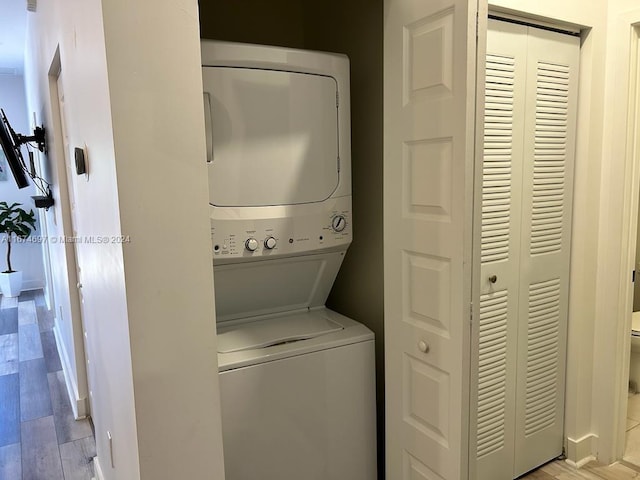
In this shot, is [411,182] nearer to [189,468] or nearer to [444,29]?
[444,29]

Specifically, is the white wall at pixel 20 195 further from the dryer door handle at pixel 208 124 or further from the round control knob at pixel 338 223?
the round control knob at pixel 338 223

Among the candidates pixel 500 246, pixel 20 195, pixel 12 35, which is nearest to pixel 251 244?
pixel 500 246

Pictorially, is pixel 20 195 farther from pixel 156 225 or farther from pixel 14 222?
pixel 156 225

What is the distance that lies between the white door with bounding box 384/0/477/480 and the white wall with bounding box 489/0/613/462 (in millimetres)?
775

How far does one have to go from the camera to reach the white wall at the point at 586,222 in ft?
6.50

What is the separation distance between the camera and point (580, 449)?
7.22 feet

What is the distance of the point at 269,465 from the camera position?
1.66 m

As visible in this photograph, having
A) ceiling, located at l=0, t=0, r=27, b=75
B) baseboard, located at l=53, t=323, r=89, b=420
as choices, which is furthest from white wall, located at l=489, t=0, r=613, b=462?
ceiling, located at l=0, t=0, r=27, b=75

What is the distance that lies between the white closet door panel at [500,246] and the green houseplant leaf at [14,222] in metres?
5.35

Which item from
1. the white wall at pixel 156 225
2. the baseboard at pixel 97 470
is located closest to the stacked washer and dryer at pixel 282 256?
the white wall at pixel 156 225

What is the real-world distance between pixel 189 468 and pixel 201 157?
75 cm

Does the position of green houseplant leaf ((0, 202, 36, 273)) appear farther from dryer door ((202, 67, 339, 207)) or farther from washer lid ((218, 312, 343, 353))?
dryer door ((202, 67, 339, 207))

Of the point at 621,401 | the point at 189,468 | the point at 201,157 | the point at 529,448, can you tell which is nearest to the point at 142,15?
the point at 201,157

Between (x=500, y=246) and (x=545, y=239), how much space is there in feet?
0.85
